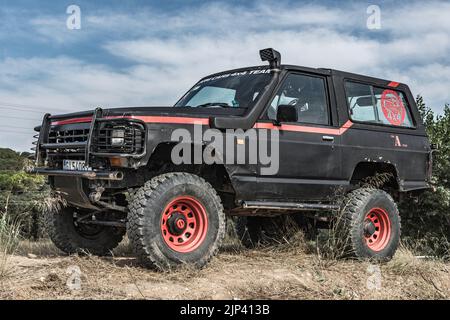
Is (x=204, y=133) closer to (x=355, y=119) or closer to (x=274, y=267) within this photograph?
(x=274, y=267)

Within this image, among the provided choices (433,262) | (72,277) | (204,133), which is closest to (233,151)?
(204,133)

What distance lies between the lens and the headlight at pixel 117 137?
548cm

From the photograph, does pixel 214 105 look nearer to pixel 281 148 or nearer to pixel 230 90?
pixel 230 90

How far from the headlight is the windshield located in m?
1.49

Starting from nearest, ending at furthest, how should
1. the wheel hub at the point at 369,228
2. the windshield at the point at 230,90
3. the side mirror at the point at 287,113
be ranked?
the side mirror at the point at 287,113, the windshield at the point at 230,90, the wheel hub at the point at 369,228

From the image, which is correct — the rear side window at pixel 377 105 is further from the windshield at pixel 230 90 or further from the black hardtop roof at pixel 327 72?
the windshield at pixel 230 90

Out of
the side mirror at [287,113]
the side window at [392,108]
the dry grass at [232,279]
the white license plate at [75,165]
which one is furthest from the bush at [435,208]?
the white license plate at [75,165]

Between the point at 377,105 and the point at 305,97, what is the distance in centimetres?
138

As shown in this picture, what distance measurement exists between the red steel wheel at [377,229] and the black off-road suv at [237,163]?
0.02 metres

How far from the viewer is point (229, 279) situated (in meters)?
5.29

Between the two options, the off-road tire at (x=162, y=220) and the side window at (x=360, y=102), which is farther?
the side window at (x=360, y=102)

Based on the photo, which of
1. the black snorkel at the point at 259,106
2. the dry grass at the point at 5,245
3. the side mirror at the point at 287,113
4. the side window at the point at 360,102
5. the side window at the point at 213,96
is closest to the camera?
the dry grass at the point at 5,245

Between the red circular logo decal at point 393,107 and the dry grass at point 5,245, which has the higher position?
the red circular logo decal at point 393,107

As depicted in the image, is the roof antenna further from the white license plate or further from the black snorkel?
the white license plate
